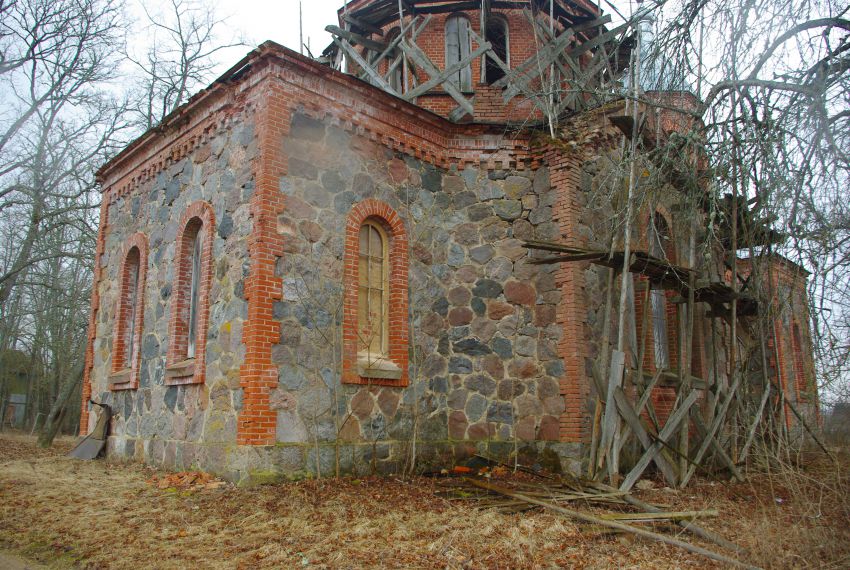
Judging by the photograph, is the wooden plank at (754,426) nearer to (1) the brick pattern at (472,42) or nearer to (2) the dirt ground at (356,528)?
(2) the dirt ground at (356,528)

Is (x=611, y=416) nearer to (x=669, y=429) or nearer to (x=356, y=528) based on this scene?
(x=669, y=429)

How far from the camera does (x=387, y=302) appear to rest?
10.3 meters

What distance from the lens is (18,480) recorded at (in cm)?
902

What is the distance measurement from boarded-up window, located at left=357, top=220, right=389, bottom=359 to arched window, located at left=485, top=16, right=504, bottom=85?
19.8 feet

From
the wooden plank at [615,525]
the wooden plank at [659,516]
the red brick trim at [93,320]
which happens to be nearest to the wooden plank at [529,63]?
the wooden plank at [615,525]

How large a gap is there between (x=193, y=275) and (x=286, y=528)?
5.26 metres

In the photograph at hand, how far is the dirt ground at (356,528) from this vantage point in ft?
18.7

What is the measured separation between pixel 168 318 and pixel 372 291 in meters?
3.24

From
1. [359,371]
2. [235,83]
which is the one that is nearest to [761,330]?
[359,371]

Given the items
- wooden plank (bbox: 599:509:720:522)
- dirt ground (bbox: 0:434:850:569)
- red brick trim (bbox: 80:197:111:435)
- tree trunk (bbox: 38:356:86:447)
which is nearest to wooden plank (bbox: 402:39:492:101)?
red brick trim (bbox: 80:197:111:435)

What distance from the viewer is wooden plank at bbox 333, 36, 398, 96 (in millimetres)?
13398

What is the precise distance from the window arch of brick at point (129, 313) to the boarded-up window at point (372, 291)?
156 inches

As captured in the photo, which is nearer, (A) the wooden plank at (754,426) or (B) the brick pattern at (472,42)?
(A) the wooden plank at (754,426)

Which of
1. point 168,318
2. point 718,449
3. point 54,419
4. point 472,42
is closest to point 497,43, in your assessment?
point 472,42
